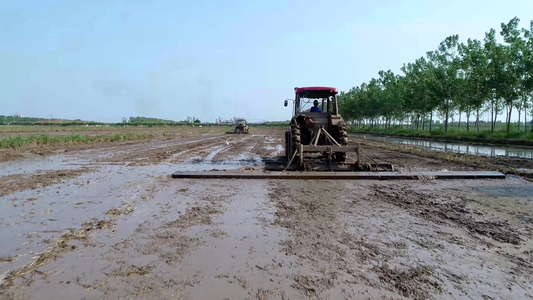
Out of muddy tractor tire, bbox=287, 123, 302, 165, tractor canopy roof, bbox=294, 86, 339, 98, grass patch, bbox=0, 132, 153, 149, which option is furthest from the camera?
grass patch, bbox=0, 132, 153, 149

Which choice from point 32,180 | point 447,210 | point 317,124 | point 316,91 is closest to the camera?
point 447,210

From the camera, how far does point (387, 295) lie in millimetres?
3059

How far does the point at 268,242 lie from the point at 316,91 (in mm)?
8299

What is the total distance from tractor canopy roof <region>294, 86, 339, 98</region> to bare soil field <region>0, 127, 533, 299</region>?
15.1ft

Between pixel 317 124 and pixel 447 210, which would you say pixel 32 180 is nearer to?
pixel 317 124

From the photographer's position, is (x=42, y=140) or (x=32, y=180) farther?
(x=42, y=140)

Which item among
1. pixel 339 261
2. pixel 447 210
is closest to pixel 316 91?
pixel 447 210

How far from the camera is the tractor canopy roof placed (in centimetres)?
1183

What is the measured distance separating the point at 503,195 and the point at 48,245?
7.83 m

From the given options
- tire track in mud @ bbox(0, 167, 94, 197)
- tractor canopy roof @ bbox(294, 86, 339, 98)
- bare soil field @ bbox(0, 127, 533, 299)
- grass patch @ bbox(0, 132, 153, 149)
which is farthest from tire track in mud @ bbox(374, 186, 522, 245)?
grass patch @ bbox(0, 132, 153, 149)

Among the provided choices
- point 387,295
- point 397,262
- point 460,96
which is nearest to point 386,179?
point 397,262

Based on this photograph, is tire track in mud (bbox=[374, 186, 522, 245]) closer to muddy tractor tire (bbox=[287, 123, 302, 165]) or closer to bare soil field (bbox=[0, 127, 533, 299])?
bare soil field (bbox=[0, 127, 533, 299])

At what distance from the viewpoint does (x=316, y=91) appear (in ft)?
39.2

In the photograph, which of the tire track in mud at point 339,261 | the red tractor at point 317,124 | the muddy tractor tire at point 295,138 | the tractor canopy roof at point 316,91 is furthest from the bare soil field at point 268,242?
the tractor canopy roof at point 316,91
